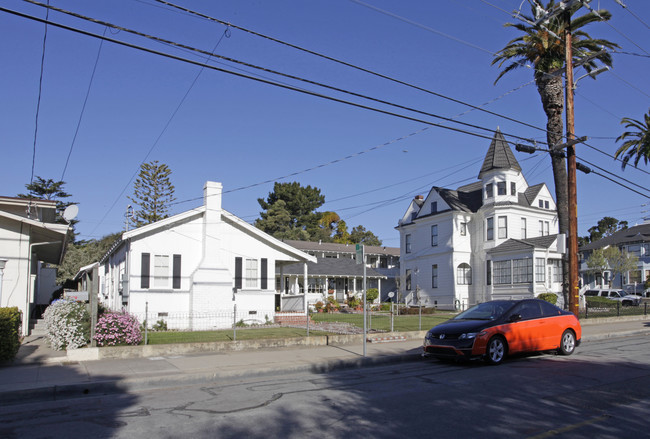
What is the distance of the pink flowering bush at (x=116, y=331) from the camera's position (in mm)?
13445

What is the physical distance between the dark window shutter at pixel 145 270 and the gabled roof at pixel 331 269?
17.5 meters

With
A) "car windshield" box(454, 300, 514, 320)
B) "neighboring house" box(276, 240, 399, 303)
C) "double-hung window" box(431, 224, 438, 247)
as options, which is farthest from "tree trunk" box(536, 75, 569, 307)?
"neighboring house" box(276, 240, 399, 303)

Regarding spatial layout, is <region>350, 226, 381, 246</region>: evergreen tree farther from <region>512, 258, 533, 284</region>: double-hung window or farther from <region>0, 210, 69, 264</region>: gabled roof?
<region>0, 210, 69, 264</region>: gabled roof

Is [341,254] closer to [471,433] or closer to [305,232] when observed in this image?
[305,232]

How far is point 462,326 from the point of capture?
12016 mm

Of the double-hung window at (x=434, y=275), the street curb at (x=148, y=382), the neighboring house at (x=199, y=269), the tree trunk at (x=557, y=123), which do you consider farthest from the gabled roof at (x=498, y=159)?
the street curb at (x=148, y=382)

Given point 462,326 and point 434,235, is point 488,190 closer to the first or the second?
point 434,235

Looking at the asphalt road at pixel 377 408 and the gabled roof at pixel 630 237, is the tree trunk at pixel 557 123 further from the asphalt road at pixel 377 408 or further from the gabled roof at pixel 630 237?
the gabled roof at pixel 630 237

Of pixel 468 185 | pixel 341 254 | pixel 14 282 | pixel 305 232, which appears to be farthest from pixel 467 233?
pixel 14 282

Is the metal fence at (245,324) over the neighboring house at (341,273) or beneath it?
beneath

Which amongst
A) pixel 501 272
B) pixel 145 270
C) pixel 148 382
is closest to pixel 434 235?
pixel 501 272

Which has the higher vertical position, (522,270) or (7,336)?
(522,270)

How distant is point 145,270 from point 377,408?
660 inches

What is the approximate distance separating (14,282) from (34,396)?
336 inches
